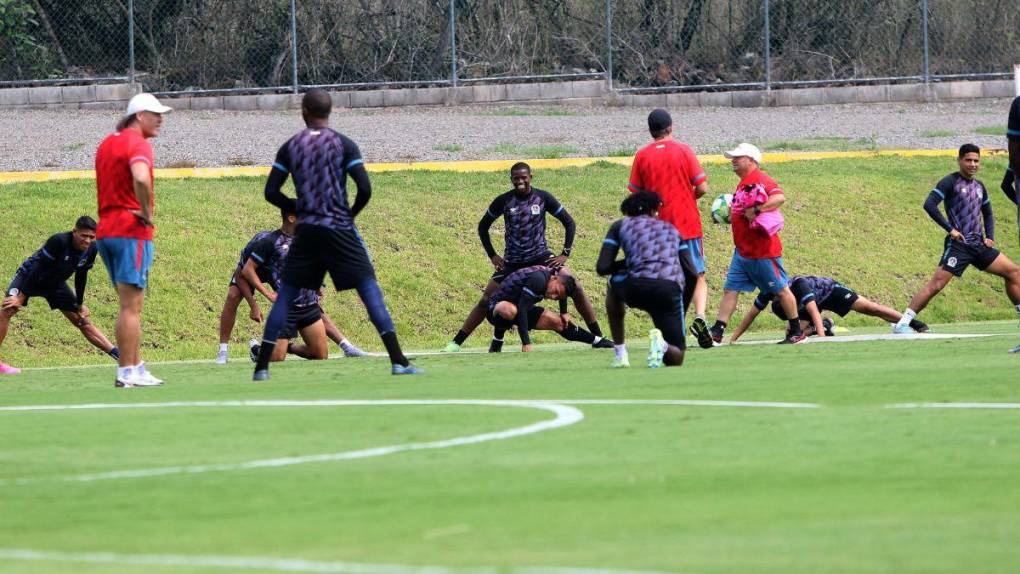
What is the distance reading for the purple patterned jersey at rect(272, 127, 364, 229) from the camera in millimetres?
12289

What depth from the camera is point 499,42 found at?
34.4 metres

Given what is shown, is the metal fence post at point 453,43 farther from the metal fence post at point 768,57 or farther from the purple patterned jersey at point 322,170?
the purple patterned jersey at point 322,170

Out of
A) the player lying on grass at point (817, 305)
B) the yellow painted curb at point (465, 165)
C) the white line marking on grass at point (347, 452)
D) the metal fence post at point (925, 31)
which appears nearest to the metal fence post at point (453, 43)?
the yellow painted curb at point (465, 165)

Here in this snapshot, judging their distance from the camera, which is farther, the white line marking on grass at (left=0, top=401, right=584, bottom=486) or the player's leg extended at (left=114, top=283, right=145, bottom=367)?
the player's leg extended at (left=114, top=283, right=145, bottom=367)

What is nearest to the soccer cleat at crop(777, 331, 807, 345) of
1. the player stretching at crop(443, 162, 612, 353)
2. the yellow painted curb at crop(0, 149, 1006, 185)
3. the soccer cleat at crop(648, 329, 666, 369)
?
the player stretching at crop(443, 162, 612, 353)

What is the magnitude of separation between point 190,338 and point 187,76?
46.9ft

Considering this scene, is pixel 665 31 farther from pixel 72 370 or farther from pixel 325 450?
pixel 325 450

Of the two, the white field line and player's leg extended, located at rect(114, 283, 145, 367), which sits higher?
the white field line

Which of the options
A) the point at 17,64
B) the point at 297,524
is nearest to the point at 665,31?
the point at 17,64

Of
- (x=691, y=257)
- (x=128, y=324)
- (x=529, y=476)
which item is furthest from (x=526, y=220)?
(x=529, y=476)

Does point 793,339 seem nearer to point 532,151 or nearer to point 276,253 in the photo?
point 276,253

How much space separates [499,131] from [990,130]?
8.80m

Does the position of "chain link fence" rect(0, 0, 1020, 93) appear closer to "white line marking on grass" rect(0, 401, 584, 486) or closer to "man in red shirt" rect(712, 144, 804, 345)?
"man in red shirt" rect(712, 144, 804, 345)

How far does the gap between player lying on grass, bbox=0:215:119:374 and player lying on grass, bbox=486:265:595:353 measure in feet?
11.8
